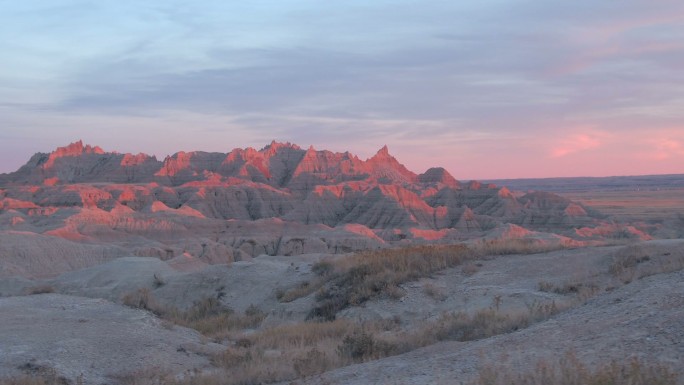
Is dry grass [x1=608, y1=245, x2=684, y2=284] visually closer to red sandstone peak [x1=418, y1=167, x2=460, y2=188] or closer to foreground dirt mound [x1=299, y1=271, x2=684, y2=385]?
foreground dirt mound [x1=299, y1=271, x2=684, y2=385]

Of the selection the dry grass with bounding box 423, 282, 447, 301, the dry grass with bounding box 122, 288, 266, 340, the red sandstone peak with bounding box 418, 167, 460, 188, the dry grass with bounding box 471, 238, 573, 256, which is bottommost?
the dry grass with bounding box 122, 288, 266, 340

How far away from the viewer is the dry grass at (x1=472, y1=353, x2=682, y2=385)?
216 inches

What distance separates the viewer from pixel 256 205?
95.8 metres

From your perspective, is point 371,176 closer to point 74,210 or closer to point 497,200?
point 497,200

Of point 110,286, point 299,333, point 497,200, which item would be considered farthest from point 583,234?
point 299,333

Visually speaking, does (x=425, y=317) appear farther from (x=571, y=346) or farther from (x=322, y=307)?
(x=571, y=346)

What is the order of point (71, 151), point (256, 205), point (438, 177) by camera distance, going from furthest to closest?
point (71, 151)
point (438, 177)
point (256, 205)

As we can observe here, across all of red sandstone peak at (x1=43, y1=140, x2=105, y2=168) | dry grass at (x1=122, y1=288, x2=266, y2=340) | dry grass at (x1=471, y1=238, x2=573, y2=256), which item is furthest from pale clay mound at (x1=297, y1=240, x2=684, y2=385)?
red sandstone peak at (x1=43, y1=140, x2=105, y2=168)

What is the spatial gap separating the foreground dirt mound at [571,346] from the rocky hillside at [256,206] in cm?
3221

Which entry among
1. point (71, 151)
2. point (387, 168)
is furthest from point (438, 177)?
point (71, 151)

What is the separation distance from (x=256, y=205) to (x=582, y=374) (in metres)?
91.1

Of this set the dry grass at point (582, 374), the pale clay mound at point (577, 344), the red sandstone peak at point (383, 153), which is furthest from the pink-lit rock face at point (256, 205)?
the dry grass at point (582, 374)

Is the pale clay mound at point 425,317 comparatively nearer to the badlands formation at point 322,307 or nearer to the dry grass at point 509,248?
the badlands formation at point 322,307

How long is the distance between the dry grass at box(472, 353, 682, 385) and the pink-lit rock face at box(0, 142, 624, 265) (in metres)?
37.7
